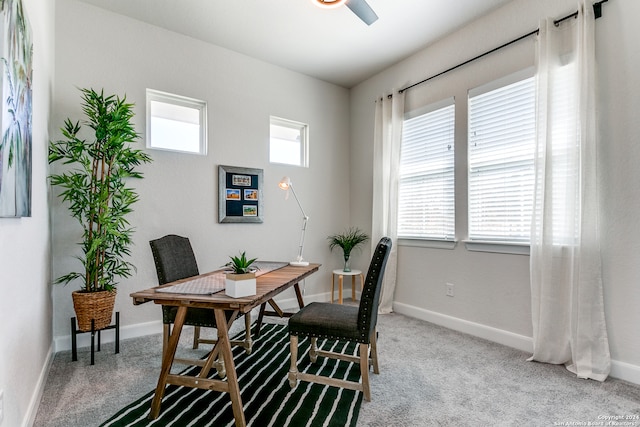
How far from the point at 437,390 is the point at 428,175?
7.25 feet

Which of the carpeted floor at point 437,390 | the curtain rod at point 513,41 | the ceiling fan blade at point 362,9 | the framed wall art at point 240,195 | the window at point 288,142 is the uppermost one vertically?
the curtain rod at point 513,41

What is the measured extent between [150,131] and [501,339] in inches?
149

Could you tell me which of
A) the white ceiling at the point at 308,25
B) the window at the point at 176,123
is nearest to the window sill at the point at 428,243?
the white ceiling at the point at 308,25

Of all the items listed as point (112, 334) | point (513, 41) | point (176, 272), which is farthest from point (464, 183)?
point (112, 334)

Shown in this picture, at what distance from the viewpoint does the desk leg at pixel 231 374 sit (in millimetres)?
1694

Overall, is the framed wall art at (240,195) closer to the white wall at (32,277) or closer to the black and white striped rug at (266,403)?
the white wall at (32,277)

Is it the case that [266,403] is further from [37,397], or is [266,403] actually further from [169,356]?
[37,397]

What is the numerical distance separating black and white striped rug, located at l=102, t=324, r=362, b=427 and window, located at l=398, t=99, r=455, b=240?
5.98 ft

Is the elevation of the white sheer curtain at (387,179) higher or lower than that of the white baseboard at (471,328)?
higher

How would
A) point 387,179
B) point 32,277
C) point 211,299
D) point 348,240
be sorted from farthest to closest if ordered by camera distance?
point 348,240
point 387,179
point 32,277
point 211,299

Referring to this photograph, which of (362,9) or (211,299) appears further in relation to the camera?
(362,9)

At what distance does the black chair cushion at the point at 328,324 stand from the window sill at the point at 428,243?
1.65 meters

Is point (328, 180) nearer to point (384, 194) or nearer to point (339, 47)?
point (384, 194)

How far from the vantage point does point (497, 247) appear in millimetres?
2961
